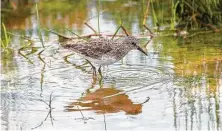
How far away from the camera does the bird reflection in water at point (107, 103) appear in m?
6.41

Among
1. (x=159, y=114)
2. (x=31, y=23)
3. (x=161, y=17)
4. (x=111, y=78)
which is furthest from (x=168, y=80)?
(x=31, y=23)

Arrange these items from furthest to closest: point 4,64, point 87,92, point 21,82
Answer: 1. point 4,64
2. point 21,82
3. point 87,92

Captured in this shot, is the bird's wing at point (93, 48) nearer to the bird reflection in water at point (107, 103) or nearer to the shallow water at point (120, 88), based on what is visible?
the shallow water at point (120, 88)

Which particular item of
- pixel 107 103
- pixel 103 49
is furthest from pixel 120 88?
pixel 103 49

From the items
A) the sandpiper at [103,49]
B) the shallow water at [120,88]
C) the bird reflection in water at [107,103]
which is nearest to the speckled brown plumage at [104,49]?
the sandpiper at [103,49]

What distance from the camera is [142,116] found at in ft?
20.0

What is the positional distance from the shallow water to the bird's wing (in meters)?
0.28

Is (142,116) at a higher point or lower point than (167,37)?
lower

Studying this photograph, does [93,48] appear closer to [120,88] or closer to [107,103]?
[120,88]

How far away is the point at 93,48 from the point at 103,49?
0.42 ft

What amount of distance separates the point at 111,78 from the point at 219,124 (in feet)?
7.85

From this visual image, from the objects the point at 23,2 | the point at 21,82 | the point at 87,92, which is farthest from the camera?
the point at 23,2

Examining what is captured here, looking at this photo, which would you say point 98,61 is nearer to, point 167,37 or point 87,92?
point 87,92

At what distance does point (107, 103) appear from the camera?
6.69 meters
